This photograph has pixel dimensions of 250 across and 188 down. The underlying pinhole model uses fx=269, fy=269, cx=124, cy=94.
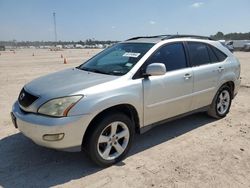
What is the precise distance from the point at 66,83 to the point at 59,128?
2.51 feet

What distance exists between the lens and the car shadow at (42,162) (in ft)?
11.3

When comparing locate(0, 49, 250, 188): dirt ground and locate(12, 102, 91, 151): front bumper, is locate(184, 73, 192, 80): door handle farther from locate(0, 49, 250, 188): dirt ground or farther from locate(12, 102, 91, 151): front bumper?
locate(12, 102, 91, 151): front bumper

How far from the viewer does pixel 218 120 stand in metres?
5.75

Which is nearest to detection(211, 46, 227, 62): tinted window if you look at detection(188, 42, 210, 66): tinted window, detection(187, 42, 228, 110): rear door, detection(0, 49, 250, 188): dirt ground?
detection(187, 42, 228, 110): rear door

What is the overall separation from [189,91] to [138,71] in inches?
48.5

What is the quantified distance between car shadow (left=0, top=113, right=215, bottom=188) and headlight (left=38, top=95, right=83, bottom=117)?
2.80 ft

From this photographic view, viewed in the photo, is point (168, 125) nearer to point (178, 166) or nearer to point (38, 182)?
point (178, 166)

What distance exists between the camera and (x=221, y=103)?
581 cm

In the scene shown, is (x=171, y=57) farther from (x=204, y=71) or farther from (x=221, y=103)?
(x=221, y=103)

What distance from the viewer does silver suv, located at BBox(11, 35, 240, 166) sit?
334 cm

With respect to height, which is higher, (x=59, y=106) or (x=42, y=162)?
(x=59, y=106)

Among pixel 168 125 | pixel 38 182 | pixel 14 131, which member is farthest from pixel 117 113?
pixel 14 131

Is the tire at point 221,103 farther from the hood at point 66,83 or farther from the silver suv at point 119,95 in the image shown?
the hood at point 66,83

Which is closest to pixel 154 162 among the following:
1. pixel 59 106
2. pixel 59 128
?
pixel 59 128
